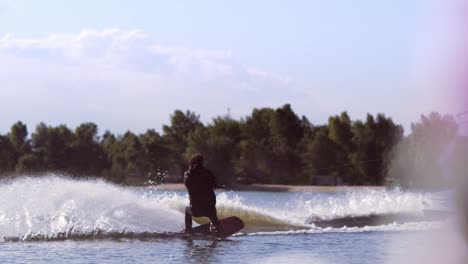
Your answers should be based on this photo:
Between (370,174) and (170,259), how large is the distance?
116 meters

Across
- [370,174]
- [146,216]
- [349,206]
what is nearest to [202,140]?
[370,174]

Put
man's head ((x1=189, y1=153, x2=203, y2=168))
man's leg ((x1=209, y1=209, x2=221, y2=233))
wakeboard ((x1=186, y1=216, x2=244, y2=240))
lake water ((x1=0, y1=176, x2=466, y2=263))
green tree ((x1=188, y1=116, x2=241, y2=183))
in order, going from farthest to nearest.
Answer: green tree ((x1=188, y1=116, x2=241, y2=183)) < wakeboard ((x1=186, y1=216, x2=244, y2=240)) < man's leg ((x1=209, y1=209, x2=221, y2=233)) < man's head ((x1=189, y1=153, x2=203, y2=168)) < lake water ((x1=0, y1=176, x2=466, y2=263))

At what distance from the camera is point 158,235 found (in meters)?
29.2

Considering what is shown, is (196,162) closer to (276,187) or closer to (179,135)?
(276,187)

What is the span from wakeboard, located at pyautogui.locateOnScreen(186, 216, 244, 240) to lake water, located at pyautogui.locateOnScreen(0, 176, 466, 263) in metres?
0.32

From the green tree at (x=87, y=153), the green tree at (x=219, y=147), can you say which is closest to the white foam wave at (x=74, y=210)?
the green tree at (x=219, y=147)

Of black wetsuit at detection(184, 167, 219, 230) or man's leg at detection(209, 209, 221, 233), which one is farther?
man's leg at detection(209, 209, 221, 233)

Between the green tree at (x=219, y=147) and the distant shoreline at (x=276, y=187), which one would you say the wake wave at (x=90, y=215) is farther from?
the green tree at (x=219, y=147)

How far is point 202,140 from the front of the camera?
482ft

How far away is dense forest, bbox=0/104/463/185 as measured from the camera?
138 metres

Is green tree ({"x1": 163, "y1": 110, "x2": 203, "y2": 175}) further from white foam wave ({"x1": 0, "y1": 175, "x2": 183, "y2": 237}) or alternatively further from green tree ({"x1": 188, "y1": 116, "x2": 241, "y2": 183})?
white foam wave ({"x1": 0, "y1": 175, "x2": 183, "y2": 237})

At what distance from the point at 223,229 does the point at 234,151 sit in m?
117

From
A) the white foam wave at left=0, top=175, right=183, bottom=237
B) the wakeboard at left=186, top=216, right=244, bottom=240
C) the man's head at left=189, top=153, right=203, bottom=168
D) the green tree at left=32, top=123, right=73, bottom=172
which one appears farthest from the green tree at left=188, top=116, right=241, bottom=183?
the man's head at left=189, top=153, right=203, bottom=168

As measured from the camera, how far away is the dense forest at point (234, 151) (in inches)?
5433
